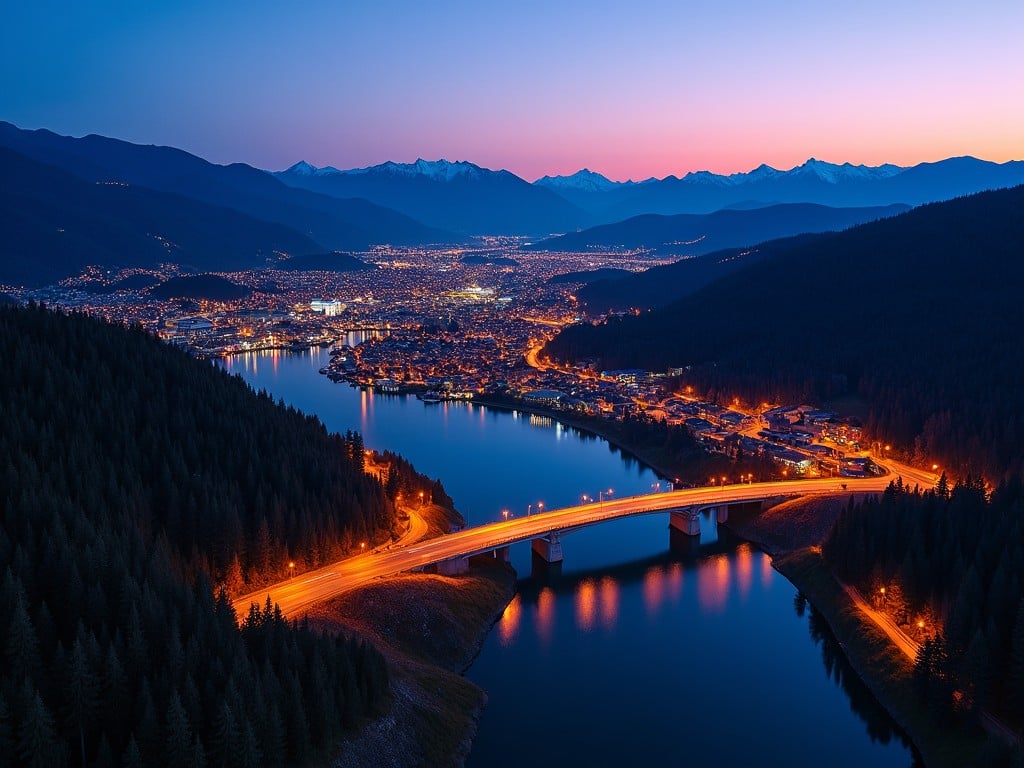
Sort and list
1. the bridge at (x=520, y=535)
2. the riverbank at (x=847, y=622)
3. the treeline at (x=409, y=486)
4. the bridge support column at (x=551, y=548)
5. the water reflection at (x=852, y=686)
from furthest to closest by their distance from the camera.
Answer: the treeline at (x=409, y=486)
the bridge support column at (x=551, y=548)
the bridge at (x=520, y=535)
the water reflection at (x=852, y=686)
the riverbank at (x=847, y=622)

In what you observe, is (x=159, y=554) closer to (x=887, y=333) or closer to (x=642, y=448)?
(x=642, y=448)

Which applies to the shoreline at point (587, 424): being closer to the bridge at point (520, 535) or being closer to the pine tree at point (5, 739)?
Answer: the bridge at point (520, 535)

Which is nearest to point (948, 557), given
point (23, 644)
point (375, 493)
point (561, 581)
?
point (561, 581)

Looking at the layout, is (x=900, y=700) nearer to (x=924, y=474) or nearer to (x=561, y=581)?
(x=561, y=581)

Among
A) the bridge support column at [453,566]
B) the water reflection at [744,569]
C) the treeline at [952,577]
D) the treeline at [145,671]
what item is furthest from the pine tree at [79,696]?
the water reflection at [744,569]

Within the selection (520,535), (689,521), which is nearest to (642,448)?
(689,521)

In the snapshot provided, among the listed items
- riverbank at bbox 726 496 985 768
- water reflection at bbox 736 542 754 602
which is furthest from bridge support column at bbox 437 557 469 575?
riverbank at bbox 726 496 985 768
